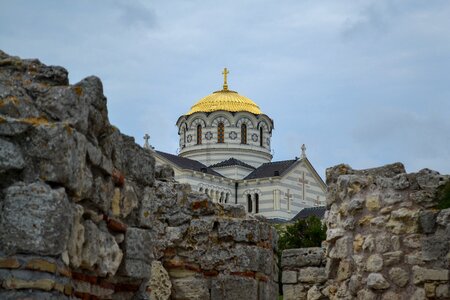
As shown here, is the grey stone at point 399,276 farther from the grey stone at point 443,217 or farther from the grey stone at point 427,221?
the grey stone at point 443,217

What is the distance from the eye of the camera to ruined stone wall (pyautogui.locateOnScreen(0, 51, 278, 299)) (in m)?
3.38

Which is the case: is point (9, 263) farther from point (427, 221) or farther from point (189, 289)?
point (427, 221)

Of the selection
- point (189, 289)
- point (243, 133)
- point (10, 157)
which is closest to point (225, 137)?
point (243, 133)

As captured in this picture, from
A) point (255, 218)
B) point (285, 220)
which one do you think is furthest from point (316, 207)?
point (255, 218)

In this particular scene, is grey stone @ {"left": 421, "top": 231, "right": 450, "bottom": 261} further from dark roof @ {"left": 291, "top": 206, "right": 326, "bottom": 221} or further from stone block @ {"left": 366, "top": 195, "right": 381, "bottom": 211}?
dark roof @ {"left": 291, "top": 206, "right": 326, "bottom": 221}

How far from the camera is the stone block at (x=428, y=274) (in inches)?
272

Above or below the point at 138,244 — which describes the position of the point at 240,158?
above

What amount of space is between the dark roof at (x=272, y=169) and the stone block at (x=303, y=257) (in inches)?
2759

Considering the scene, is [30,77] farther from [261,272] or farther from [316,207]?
[316,207]

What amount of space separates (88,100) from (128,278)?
Result: 108 centimetres

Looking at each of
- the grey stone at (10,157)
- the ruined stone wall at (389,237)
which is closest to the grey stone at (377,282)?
the ruined stone wall at (389,237)

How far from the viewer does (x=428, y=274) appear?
7.01 meters

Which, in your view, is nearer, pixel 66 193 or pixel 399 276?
pixel 66 193

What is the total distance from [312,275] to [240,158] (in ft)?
238
